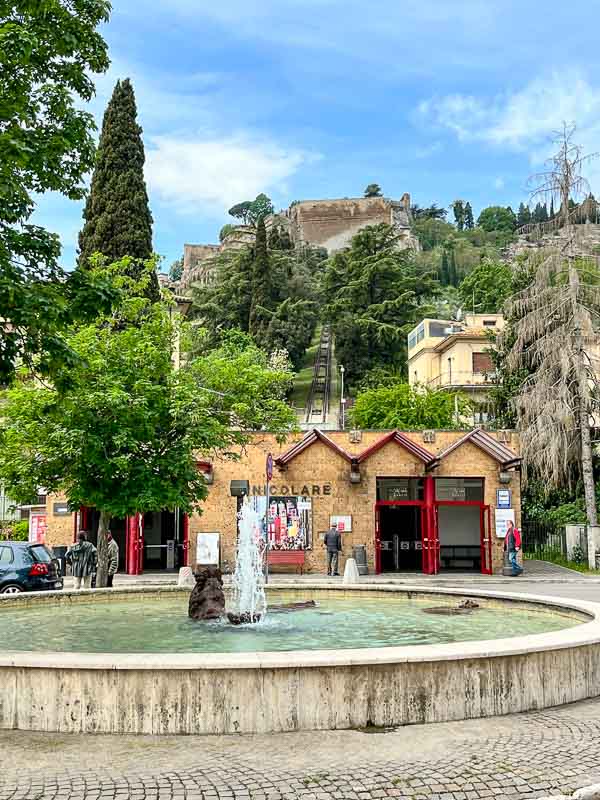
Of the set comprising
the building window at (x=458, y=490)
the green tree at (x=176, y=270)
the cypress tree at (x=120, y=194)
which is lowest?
the building window at (x=458, y=490)

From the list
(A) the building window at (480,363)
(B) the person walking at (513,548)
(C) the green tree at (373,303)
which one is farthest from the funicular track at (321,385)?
(B) the person walking at (513,548)

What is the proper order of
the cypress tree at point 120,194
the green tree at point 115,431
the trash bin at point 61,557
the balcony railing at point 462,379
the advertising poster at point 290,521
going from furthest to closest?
1. the balcony railing at point 462,379
2. the cypress tree at point 120,194
3. the advertising poster at point 290,521
4. the trash bin at point 61,557
5. the green tree at point 115,431

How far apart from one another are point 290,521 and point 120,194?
2624cm

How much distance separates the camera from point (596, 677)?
28.7 ft

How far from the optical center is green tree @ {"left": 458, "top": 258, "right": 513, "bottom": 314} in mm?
102375

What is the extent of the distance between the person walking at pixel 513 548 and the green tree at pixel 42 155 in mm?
22178

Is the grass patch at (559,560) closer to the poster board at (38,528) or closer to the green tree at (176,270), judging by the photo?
the poster board at (38,528)

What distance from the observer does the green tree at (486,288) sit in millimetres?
102375

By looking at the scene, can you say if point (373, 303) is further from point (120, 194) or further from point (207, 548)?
point (207, 548)

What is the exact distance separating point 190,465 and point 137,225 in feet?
104

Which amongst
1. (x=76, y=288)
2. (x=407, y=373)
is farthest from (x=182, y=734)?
(x=407, y=373)

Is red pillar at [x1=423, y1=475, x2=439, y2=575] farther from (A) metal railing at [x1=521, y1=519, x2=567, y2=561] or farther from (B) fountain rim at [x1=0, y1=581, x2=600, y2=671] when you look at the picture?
(B) fountain rim at [x1=0, y1=581, x2=600, y2=671]

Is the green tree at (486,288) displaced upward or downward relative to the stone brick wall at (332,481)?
upward

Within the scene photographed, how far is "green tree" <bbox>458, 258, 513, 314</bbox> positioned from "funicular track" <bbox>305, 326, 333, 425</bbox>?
19047 mm
